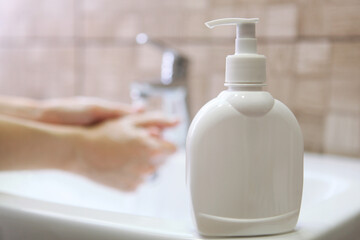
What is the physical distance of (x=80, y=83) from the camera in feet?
3.37

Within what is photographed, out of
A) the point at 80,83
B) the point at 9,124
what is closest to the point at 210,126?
the point at 9,124

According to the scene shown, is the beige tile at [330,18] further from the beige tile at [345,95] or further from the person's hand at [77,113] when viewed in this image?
the person's hand at [77,113]

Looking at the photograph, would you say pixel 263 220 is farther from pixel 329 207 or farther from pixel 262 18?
pixel 262 18

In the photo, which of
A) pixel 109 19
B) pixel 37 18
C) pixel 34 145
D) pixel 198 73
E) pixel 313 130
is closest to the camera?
pixel 34 145

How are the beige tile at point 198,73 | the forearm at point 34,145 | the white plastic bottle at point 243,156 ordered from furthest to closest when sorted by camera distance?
the beige tile at point 198,73
the forearm at point 34,145
the white plastic bottle at point 243,156

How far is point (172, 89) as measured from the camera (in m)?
0.76

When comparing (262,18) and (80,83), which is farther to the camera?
(80,83)

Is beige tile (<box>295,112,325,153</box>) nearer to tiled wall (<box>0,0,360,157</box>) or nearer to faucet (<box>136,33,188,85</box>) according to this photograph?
tiled wall (<box>0,0,360,157</box>)

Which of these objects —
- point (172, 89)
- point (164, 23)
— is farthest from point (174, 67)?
point (164, 23)

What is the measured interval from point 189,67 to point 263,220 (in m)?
0.54

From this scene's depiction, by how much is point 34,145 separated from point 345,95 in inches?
17.5

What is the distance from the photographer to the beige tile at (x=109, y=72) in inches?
37.0

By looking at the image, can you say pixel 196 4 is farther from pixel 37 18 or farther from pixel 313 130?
pixel 37 18

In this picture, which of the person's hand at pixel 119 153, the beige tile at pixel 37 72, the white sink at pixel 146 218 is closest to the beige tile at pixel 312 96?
the white sink at pixel 146 218
